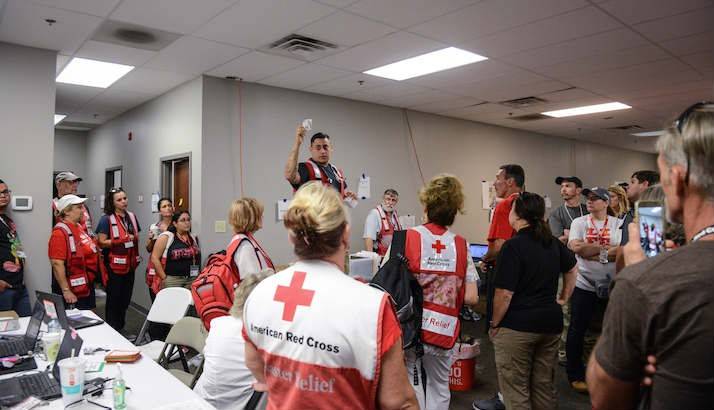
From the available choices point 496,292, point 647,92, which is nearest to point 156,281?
point 496,292

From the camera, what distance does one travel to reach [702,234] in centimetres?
90

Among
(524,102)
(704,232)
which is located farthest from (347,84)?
(704,232)

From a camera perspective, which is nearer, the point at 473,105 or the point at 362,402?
the point at 362,402

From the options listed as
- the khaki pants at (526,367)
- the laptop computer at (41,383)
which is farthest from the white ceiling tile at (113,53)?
the khaki pants at (526,367)

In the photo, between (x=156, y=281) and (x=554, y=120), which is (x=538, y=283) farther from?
(x=554, y=120)

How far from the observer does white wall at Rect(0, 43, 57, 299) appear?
3869 mm

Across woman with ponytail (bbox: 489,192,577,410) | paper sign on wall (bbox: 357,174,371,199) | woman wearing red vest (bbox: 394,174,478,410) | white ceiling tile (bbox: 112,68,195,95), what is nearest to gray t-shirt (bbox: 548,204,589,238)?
woman with ponytail (bbox: 489,192,577,410)

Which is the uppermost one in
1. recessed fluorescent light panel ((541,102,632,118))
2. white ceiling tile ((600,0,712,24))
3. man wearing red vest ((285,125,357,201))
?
recessed fluorescent light panel ((541,102,632,118))

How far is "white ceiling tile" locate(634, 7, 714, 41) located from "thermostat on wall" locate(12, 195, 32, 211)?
503cm

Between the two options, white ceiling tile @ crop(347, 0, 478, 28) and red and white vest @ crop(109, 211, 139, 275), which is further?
red and white vest @ crop(109, 211, 139, 275)

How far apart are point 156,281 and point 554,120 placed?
6.29 metres

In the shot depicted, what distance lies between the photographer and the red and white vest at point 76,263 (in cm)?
381

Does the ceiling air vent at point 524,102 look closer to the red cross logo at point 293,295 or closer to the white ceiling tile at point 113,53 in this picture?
the white ceiling tile at point 113,53

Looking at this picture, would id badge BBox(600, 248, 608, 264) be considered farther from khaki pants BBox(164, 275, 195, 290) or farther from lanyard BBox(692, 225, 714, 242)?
khaki pants BBox(164, 275, 195, 290)
